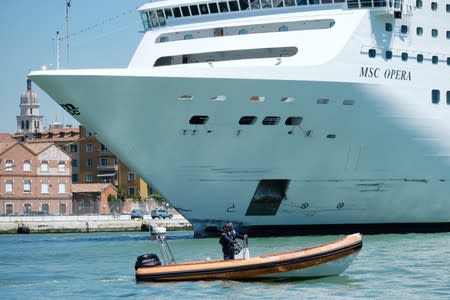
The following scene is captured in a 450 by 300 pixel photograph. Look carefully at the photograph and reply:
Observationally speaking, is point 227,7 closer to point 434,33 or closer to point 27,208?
point 434,33

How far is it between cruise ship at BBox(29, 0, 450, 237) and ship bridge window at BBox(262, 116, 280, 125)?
0.04 meters

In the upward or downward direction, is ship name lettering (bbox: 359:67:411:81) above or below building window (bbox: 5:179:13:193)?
above

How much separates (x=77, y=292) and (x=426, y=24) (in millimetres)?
18481

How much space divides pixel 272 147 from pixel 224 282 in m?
11.7

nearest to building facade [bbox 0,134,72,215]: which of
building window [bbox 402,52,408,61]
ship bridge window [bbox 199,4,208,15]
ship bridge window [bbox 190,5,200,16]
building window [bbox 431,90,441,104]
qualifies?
ship bridge window [bbox 190,5,200,16]

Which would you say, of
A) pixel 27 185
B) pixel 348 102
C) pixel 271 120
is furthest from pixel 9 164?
pixel 348 102

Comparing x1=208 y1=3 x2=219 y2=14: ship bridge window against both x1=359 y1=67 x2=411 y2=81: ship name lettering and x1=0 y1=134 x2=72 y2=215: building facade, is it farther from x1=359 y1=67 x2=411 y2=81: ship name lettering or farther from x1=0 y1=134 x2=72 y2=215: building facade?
x1=0 y1=134 x2=72 y2=215: building facade

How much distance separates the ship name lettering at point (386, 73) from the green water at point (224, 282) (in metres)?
5.01

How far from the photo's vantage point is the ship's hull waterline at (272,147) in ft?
114

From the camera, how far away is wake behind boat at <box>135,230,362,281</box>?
82.4ft

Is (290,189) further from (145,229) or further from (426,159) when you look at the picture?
(145,229)

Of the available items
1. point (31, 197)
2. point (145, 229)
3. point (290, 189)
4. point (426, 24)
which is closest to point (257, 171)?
point (290, 189)

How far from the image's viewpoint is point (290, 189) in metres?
37.2

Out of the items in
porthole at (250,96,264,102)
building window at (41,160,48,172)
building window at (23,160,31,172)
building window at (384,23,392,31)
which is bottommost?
building window at (41,160,48,172)
